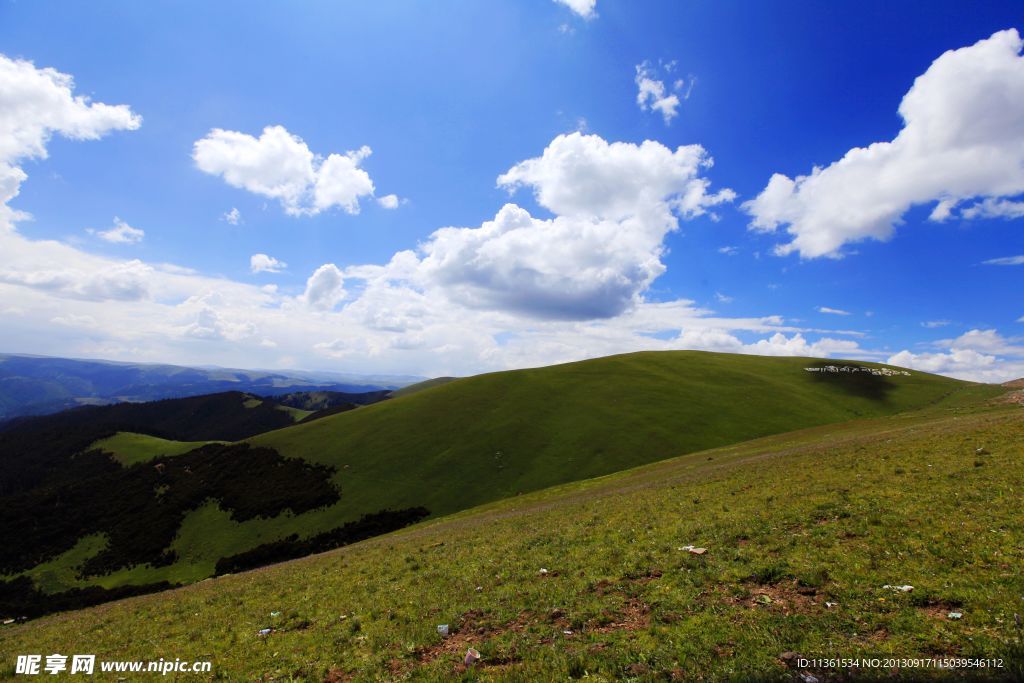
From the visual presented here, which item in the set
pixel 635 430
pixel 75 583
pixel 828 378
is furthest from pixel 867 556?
pixel 828 378

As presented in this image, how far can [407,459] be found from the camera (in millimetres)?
73062

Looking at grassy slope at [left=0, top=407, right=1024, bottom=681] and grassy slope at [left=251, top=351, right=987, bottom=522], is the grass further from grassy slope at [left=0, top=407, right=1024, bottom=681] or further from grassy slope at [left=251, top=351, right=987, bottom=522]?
grassy slope at [left=0, top=407, right=1024, bottom=681]

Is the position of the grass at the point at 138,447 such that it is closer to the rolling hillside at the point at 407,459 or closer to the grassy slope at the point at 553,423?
the rolling hillside at the point at 407,459

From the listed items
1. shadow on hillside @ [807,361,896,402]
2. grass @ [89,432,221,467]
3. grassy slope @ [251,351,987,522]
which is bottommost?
grass @ [89,432,221,467]

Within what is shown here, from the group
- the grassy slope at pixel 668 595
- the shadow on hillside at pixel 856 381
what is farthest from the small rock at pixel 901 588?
the shadow on hillside at pixel 856 381

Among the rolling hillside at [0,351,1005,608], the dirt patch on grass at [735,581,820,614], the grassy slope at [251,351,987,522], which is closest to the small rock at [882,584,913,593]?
the dirt patch on grass at [735,581,820,614]

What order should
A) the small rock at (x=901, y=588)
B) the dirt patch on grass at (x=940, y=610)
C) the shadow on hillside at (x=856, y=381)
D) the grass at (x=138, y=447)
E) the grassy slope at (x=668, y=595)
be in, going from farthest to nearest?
the grass at (x=138, y=447) < the shadow on hillside at (x=856, y=381) < the small rock at (x=901, y=588) < the grassy slope at (x=668, y=595) < the dirt patch on grass at (x=940, y=610)

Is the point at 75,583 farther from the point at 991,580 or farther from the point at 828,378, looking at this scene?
the point at 828,378

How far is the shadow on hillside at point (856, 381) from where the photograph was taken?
10150 centimetres

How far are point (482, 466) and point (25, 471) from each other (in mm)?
198231

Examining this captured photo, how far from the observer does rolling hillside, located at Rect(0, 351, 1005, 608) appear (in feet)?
189

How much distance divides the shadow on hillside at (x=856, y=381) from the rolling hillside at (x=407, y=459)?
672mm

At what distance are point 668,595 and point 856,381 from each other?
424 ft

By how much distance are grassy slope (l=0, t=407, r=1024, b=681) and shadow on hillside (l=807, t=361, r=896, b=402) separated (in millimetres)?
91552
